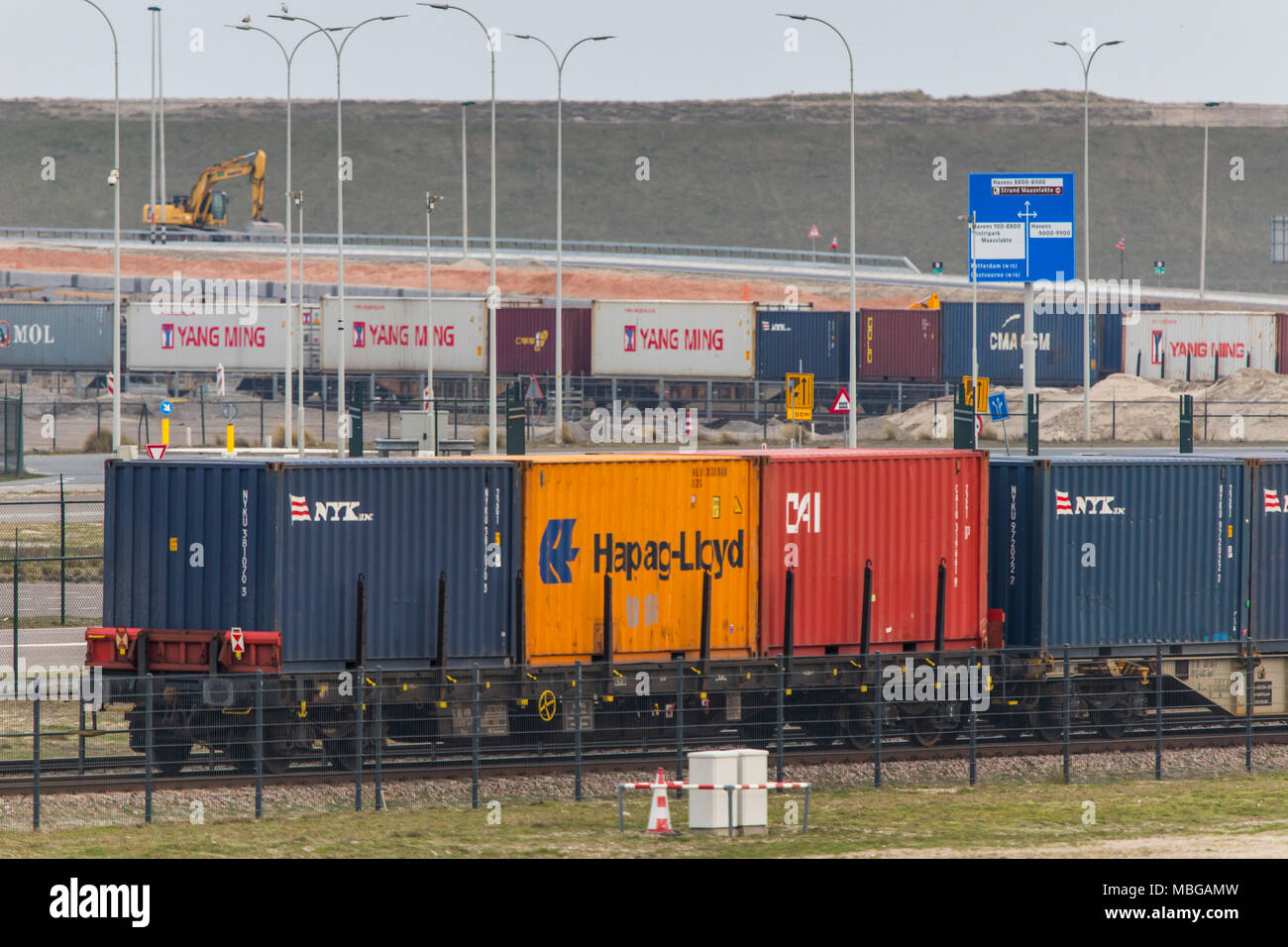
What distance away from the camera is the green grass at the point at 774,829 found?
50.4 feet

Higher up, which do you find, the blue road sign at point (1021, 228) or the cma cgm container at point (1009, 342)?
the blue road sign at point (1021, 228)

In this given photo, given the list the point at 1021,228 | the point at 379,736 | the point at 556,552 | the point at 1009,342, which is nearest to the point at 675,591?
the point at 556,552

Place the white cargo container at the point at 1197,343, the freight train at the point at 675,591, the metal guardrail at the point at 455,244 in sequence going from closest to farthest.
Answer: the freight train at the point at 675,591
the white cargo container at the point at 1197,343
the metal guardrail at the point at 455,244

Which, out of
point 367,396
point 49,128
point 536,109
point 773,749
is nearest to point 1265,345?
point 367,396

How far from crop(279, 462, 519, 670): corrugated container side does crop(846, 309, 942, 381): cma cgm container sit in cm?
5388

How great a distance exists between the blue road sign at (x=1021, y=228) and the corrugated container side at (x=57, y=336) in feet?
144

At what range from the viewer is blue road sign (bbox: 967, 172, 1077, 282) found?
53.2 m

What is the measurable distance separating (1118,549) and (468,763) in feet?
33.2

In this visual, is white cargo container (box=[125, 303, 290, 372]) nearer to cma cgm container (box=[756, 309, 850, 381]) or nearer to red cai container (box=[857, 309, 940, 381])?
cma cgm container (box=[756, 309, 850, 381])

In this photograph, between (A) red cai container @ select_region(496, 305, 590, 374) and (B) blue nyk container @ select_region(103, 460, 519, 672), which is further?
(A) red cai container @ select_region(496, 305, 590, 374)

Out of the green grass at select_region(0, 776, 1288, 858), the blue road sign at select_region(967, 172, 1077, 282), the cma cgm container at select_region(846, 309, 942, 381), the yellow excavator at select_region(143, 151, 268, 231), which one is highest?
the yellow excavator at select_region(143, 151, 268, 231)

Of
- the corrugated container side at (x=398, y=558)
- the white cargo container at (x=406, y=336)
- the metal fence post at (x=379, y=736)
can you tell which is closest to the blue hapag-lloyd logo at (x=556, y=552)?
the corrugated container side at (x=398, y=558)

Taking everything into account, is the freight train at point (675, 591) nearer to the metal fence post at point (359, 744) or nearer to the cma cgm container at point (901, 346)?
the metal fence post at point (359, 744)

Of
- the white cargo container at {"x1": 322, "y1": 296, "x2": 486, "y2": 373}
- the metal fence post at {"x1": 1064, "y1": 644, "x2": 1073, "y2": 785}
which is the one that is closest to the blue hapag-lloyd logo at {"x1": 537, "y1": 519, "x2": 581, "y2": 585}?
the metal fence post at {"x1": 1064, "y1": 644, "x2": 1073, "y2": 785}
